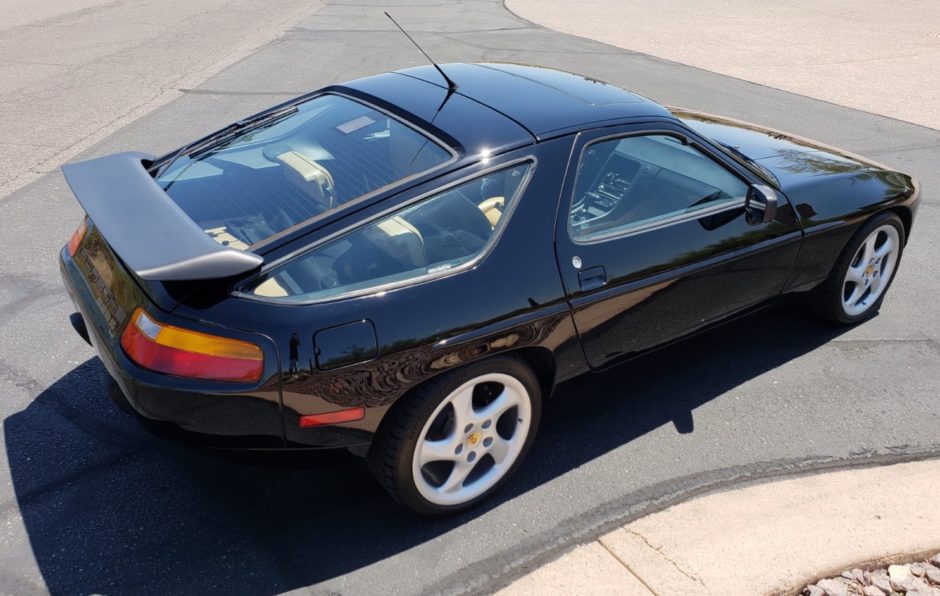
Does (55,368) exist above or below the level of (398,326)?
below

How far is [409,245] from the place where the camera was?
2986 mm

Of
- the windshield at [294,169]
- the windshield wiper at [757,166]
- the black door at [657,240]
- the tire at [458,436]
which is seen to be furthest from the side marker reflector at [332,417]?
the windshield wiper at [757,166]

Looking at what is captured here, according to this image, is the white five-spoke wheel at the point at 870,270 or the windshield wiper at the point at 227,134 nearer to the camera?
the windshield wiper at the point at 227,134

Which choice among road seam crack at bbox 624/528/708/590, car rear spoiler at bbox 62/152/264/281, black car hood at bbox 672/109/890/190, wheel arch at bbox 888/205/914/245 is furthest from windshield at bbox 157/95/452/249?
wheel arch at bbox 888/205/914/245

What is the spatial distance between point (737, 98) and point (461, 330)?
7848 millimetres

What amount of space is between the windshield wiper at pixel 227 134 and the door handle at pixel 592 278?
1636 millimetres

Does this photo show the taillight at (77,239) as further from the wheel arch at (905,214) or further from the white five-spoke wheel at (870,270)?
the wheel arch at (905,214)

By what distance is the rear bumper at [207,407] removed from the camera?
2693 mm

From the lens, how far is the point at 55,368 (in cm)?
404

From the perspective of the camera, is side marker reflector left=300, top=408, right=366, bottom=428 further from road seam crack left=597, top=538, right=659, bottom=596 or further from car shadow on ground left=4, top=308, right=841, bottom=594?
road seam crack left=597, top=538, right=659, bottom=596

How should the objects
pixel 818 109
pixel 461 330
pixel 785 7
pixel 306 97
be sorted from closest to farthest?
1. pixel 461 330
2. pixel 306 97
3. pixel 818 109
4. pixel 785 7

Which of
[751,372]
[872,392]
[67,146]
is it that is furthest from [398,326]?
[67,146]

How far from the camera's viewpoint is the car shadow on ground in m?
2.91

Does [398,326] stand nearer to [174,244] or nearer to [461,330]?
[461,330]
